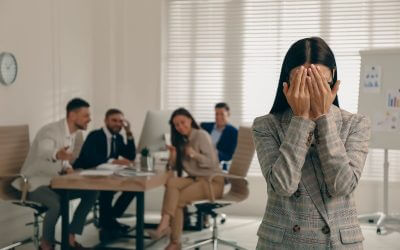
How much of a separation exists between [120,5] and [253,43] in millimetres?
1706

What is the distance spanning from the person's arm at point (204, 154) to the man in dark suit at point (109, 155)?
2.11ft

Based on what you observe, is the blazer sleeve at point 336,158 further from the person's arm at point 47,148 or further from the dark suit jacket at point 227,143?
the dark suit jacket at point 227,143

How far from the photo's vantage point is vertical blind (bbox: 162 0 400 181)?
245 inches

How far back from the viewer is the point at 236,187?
4.68 meters

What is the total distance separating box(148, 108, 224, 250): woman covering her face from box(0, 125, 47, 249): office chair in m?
0.99

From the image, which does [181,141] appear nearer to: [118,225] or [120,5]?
[118,225]

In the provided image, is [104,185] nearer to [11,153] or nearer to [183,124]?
[11,153]

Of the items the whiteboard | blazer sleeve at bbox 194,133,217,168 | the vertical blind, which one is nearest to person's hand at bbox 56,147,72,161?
blazer sleeve at bbox 194,133,217,168

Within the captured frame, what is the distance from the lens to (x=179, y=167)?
492cm

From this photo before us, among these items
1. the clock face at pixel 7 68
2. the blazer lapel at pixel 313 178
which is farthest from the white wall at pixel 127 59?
the blazer lapel at pixel 313 178

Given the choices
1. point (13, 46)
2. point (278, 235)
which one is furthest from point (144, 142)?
point (278, 235)

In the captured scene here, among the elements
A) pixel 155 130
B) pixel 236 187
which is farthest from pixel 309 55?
pixel 155 130

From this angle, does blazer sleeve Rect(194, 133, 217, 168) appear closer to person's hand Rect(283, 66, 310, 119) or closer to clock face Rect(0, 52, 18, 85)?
clock face Rect(0, 52, 18, 85)

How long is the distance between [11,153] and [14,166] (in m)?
0.12
